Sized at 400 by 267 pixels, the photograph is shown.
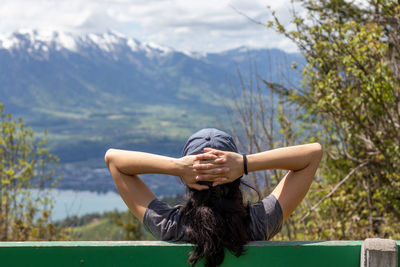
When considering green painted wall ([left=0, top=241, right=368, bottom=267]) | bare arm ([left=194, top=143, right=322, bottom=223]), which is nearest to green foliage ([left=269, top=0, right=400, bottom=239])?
bare arm ([left=194, top=143, right=322, bottom=223])

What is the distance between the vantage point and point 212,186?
68.7 inches

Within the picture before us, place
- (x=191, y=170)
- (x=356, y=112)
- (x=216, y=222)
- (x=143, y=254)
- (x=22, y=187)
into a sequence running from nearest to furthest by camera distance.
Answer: (x=143, y=254), (x=216, y=222), (x=191, y=170), (x=356, y=112), (x=22, y=187)

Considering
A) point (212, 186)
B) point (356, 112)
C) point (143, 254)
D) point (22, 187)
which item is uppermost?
point (356, 112)

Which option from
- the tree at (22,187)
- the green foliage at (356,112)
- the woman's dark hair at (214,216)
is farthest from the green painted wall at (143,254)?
the tree at (22,187)

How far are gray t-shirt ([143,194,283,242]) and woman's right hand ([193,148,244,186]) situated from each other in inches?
6.8

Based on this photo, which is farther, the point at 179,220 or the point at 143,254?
the point at 179,220

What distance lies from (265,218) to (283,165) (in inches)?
8.5

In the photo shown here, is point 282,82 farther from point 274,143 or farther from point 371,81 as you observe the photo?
point 371,81

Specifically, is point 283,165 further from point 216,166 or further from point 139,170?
point 139,170

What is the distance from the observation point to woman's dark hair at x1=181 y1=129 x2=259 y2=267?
4.83 ft

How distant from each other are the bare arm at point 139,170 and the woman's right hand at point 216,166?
3cm

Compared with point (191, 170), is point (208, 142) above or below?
above

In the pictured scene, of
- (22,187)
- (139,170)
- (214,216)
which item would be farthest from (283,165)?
(22,187)

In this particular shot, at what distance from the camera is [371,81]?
15.0 feet
